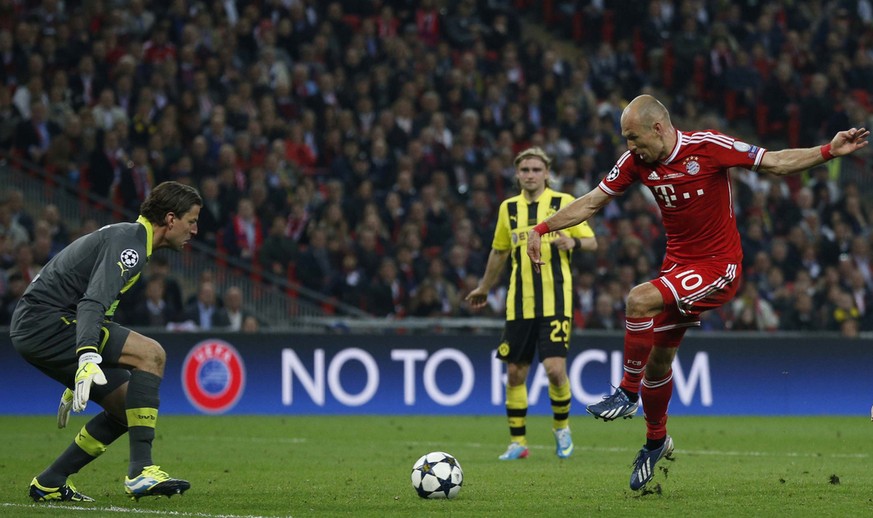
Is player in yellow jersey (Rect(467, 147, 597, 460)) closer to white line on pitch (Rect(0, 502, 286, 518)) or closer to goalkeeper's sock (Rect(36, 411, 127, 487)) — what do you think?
goalkeeper's sock (Rect(36, 411, 127, 487))

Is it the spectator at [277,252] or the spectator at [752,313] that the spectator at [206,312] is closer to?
the spectator at [277,252]

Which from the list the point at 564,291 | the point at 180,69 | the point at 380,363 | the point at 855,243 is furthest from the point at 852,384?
the point at 180,69

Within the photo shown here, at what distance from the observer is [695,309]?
8.27 meters

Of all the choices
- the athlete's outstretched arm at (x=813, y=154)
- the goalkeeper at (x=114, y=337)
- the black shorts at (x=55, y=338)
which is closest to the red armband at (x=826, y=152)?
the athlete's outstretched arm at (x=813, y=154)

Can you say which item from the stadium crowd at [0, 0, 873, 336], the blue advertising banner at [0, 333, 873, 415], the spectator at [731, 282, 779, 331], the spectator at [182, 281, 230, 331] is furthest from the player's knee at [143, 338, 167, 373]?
the spectator at [731, 282, 779, 331]

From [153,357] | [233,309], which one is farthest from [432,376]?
[153,357]

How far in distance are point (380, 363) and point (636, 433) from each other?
13.9 feet

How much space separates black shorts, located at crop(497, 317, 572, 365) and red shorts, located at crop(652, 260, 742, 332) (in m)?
3.36

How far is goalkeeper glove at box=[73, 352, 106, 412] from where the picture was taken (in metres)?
7.00

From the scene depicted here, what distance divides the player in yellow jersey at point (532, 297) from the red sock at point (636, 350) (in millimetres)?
3607

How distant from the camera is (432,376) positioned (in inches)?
718

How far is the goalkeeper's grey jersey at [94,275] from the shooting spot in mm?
7199

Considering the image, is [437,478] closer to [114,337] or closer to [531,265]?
[114,337]

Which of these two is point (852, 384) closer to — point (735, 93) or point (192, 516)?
point (735, 93)
